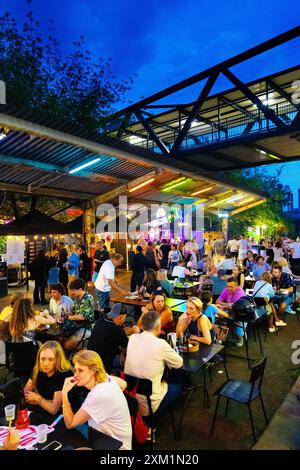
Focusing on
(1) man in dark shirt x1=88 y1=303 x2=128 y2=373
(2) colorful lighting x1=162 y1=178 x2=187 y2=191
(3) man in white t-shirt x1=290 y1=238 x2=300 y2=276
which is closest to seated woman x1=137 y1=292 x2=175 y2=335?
(1) man in dark shirt x1=88 y1=303 x2=128 y2=373

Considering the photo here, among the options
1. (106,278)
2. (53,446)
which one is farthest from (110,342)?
(106,278)

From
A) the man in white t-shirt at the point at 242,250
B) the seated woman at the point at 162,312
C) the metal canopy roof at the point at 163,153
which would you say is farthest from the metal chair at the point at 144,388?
the man in white t-shirt at the point at 242,250

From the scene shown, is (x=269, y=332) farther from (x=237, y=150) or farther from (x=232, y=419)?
(x=237, y=150)

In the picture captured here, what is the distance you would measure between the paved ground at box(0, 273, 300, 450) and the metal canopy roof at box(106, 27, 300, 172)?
18.9 ft

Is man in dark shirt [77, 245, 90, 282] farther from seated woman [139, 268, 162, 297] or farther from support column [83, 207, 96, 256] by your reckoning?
seated woman [139, 268, 162, 297]

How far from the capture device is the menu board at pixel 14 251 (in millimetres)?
10055

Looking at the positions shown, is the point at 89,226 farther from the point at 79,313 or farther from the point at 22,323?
the point at 22,323

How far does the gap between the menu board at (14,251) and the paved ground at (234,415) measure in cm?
764

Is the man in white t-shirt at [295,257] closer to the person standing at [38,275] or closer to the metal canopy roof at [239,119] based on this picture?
the metal canopy roof at [239,119]

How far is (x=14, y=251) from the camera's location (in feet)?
33.5

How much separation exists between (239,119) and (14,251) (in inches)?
496

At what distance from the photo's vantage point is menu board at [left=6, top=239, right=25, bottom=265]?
10.1 m

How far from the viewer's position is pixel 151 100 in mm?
15359
